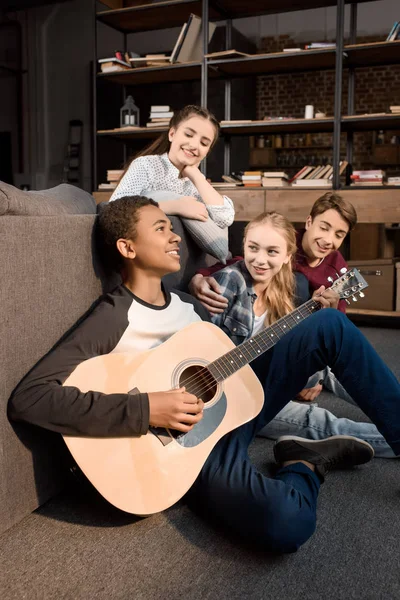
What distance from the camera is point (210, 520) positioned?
1.41m

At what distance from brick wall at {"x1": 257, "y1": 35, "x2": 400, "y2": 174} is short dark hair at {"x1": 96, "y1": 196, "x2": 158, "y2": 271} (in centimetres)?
674

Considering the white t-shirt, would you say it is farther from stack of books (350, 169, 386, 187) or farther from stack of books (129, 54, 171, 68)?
stack of books (129, 54, 171, 68)

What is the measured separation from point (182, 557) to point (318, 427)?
2.34 ft

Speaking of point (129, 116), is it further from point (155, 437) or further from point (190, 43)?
point (155, 437)

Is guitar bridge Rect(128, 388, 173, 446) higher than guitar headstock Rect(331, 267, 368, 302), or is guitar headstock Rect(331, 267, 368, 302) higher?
guitar headstock Rect(331, 267, 368, 302)

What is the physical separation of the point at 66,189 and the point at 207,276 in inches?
21.0

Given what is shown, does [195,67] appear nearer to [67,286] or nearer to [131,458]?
[67,286]

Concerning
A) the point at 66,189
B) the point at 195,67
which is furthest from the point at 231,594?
the point at 195,67

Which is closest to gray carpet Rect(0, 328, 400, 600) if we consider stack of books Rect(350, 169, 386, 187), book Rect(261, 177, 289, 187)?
stack of books Rect(350, 169, 386, 187)

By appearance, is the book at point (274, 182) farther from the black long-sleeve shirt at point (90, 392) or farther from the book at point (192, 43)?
the black long-sleeve shirt at point (90, 392)

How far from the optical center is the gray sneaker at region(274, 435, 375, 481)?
1.54 metres

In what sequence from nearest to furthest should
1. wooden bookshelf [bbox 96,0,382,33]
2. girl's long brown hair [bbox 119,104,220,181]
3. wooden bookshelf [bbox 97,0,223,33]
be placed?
girl's long brown hair [bbox 119,104,220,181] < wooden bookshelf [bbox 96,0,382,33] < wooden bookshelf [bbox 97,0,223,33]

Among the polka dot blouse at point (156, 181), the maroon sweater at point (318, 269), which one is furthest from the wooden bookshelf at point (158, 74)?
the maroon sweater at point (318, 269)

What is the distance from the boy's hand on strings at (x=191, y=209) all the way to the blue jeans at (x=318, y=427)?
716mm
